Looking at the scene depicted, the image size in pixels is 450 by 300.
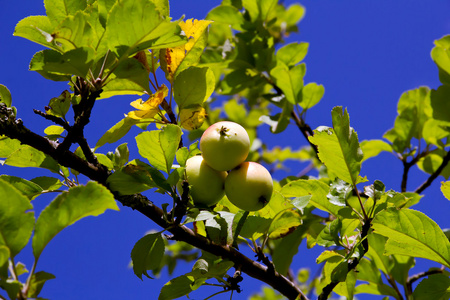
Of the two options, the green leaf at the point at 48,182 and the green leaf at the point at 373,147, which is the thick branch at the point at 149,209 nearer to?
the green leaf at the point at 48,182

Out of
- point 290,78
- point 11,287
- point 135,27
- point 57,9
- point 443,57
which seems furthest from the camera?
point 290,78

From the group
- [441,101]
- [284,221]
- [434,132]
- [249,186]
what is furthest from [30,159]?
[434,132]

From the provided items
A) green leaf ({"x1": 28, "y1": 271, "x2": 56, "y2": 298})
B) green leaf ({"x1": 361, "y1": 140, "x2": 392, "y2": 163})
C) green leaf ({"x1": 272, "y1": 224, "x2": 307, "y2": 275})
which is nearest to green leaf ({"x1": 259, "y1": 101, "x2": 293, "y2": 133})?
green leaf ({"x1": 361, "y1": 140, "x2": 392, "y2": 163})

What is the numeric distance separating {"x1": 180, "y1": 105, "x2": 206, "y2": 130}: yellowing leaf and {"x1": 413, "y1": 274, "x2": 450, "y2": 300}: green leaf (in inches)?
27.7

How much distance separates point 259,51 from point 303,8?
101 cm

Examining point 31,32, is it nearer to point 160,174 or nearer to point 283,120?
point 160,174

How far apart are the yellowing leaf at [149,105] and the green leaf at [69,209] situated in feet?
1.02

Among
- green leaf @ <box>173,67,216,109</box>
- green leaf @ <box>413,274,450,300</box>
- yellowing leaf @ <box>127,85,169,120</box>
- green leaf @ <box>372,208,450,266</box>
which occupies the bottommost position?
green leaf @ <box>413,274,450,300</box>

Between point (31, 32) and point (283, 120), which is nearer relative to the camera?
Answer: point (31, 32)

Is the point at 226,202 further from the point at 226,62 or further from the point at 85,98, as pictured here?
the point at 226,62

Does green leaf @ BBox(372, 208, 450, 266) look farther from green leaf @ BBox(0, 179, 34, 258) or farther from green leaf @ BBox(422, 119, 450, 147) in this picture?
green leaf @ BBox(422, 119, 450, 147)

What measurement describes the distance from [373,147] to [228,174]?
105 cm

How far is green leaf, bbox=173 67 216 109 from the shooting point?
3.31ft

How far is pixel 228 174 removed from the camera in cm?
99
